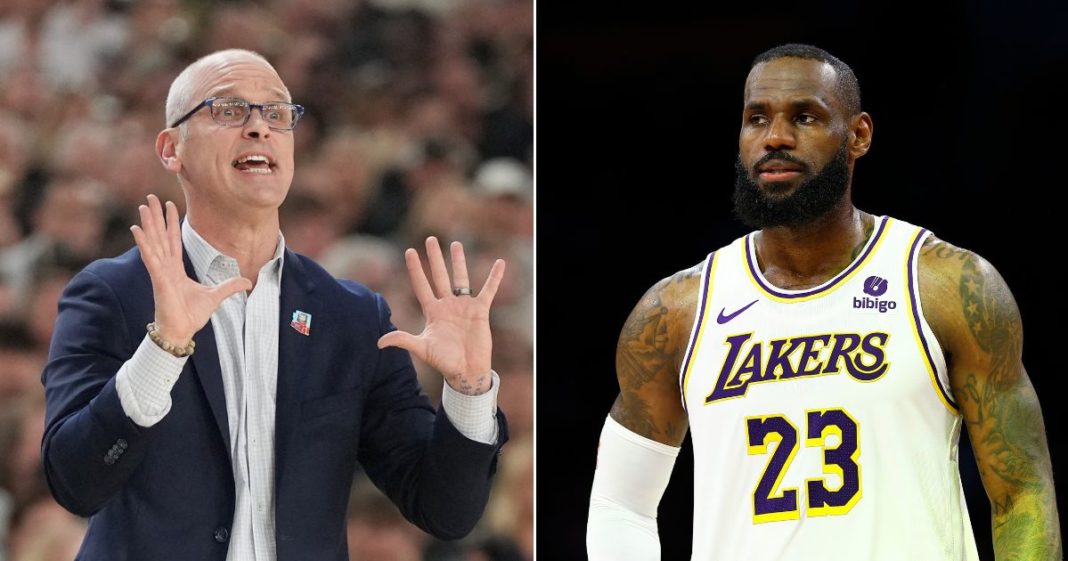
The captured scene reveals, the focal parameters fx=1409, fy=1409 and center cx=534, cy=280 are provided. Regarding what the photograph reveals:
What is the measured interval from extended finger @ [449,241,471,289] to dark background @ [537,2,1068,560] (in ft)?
2.55

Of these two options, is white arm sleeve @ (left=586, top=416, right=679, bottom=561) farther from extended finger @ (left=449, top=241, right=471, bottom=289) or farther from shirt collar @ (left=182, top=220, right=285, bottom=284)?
shirt collar @ (left=182, top=220, right=285, bottom=284)

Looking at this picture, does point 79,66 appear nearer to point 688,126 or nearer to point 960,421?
point 688,126

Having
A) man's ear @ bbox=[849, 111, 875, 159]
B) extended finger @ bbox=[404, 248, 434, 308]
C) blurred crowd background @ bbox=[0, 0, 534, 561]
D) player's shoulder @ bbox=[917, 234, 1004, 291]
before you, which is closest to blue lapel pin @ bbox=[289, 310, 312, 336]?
blurred crowd background @ bbox=[0, 0, 534, 561]

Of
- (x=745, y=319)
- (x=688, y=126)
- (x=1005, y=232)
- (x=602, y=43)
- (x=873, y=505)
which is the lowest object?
(x=873, y=505)

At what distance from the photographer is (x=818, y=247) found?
2.81 meters

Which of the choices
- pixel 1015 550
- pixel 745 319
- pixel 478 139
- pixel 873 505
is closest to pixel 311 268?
pixel 478 139

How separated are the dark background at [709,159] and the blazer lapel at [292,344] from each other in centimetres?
88

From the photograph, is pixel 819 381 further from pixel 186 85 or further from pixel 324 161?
pixel 186 85

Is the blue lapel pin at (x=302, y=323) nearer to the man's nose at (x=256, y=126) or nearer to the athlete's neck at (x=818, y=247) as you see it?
the man's nose at (x=256, y=126)

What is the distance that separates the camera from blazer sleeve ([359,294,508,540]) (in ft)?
11.0

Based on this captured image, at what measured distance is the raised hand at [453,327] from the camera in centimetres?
329

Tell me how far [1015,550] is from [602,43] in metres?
2.18

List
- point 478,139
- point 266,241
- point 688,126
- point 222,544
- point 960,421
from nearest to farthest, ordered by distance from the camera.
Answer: point 960,421, point 222,544, point 266,241, point 478,139, point 688,126

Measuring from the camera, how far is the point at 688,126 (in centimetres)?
413
